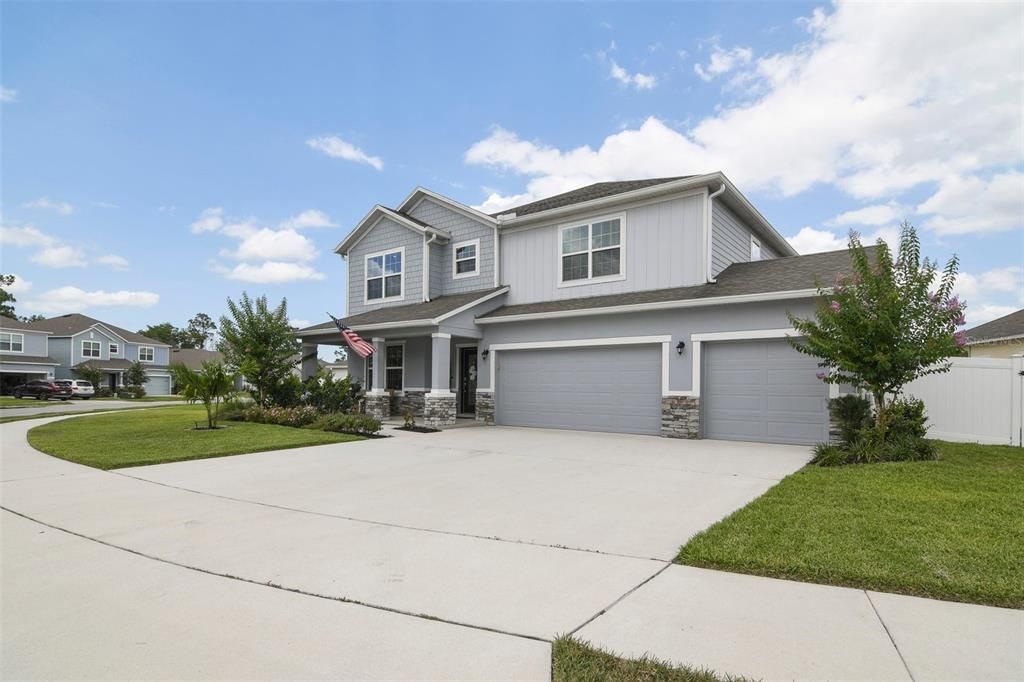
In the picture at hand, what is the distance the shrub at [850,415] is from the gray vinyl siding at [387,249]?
11722mm

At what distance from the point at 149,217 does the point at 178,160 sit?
12.5ft

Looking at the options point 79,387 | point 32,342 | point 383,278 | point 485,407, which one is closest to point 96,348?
point 32,342

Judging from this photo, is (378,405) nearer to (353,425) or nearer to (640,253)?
(353,425)

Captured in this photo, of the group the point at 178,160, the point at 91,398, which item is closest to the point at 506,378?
the point at 178,160

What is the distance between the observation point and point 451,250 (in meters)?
17.1

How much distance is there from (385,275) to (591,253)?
299 inches

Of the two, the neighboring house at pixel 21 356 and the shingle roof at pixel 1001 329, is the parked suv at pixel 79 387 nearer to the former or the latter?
the neighboring house at pixel 21 356

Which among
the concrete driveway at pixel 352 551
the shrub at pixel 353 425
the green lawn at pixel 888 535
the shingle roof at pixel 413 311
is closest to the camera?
the concrete driveway at pixel 352 551

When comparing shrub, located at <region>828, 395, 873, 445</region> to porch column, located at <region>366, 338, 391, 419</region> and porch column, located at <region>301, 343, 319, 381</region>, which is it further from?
porch column, located at <region>301, 343, 319, 381</region>

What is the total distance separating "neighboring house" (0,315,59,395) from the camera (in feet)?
126

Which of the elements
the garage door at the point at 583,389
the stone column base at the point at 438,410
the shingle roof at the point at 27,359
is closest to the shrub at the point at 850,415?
the garage door at the point at 583,389

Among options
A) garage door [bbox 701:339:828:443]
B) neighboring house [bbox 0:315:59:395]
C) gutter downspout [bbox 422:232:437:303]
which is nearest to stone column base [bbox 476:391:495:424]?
gutter downspout [bbox 422:232:437:303]

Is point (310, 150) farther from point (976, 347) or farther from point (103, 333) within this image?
point (103, 333)

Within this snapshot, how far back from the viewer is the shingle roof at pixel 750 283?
1089 cm
